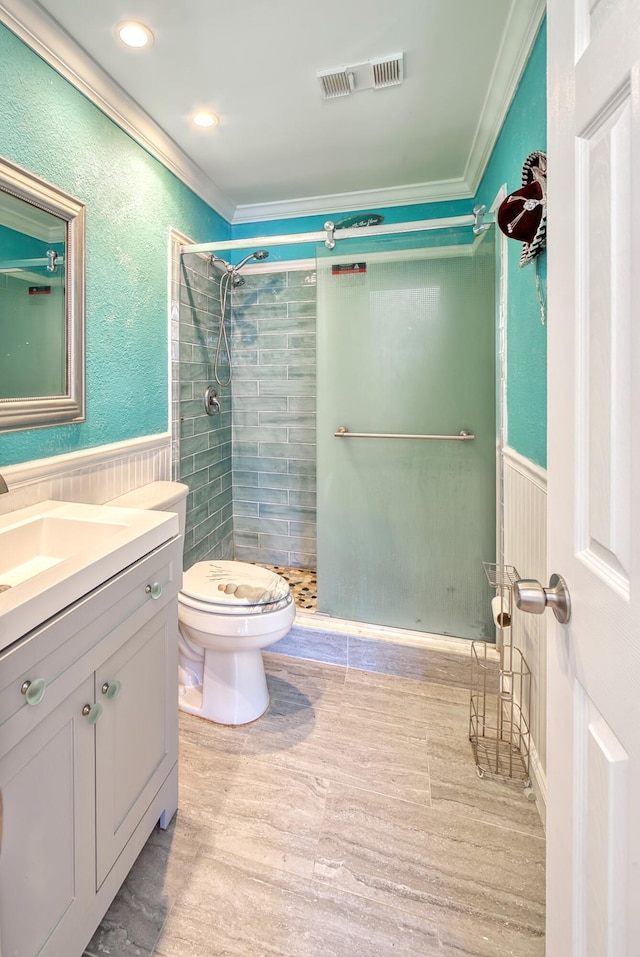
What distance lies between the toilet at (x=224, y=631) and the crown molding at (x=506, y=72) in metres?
1.94

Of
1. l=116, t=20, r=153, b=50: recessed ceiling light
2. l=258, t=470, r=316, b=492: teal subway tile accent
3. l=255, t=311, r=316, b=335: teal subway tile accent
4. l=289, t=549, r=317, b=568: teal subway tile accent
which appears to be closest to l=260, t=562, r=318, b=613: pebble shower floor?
l=289, t=549, r=317, b=568: teal subway tile accent

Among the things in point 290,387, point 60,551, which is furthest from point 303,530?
point 60,551

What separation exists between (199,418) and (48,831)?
1.98 meters

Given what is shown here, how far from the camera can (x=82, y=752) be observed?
0.86 metres

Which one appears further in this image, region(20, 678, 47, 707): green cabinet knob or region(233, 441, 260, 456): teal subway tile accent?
region(233, 441, 260, 456): teal subway tile accent

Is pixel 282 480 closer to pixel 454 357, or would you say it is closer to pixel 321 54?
pixel 454 357

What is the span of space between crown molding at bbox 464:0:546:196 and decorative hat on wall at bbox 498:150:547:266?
0.38m

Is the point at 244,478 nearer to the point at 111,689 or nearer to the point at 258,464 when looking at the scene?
the point at 258,464

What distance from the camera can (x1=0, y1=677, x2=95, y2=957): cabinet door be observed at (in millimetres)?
694

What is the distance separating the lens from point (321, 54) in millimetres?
1485

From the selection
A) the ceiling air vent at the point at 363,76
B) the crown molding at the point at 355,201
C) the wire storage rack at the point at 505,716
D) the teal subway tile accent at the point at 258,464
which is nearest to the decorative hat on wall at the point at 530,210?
the ceiling air vent at the point at 363,76

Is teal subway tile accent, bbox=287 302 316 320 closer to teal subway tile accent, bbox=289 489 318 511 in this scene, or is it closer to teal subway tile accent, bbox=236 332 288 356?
teal subway tile accent, bbox=236 332 288 356

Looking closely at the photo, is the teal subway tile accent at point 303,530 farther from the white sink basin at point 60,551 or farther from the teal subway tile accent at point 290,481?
the white sink basin at point 60,551

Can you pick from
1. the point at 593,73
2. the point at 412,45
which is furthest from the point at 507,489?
the point at 412,45
